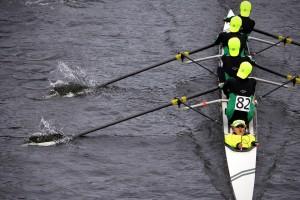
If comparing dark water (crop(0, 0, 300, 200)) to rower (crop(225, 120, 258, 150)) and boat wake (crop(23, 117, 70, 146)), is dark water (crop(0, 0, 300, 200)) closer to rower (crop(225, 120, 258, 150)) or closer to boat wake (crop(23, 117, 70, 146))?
boat wake (crop(23, 117, 70, 146))

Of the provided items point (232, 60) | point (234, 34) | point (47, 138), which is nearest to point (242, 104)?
point (232, 60)

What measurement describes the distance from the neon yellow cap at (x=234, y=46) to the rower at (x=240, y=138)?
10.8 feet

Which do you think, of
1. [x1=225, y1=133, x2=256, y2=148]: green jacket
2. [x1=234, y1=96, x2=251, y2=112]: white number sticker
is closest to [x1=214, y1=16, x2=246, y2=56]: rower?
[x1=234, y1=96, x2=251, y2=112]: white number sticker

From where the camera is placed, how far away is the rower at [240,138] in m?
17.2

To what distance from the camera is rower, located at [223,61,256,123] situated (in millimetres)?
17766

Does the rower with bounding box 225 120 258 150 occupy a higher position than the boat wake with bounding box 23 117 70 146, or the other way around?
the rower with bounding box 225 120 258 150

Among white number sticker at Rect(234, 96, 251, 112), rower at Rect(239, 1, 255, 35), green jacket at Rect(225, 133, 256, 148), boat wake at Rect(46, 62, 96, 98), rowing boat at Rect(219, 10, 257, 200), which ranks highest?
rower at Rect(239, 1, 255, 35)

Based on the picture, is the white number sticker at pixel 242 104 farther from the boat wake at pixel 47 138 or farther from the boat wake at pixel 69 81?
the boat wake at pixel 69 81

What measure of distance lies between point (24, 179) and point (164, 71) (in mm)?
8566

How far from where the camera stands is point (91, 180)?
17359mm

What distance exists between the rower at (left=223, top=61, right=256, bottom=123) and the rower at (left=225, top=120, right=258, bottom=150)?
41cm

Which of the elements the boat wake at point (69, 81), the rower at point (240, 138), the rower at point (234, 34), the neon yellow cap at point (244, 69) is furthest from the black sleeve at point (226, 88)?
the boat wake at point (69, 81)

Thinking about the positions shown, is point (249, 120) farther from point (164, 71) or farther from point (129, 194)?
point (164, 71)

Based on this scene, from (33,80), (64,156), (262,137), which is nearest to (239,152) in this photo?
(262,137)
